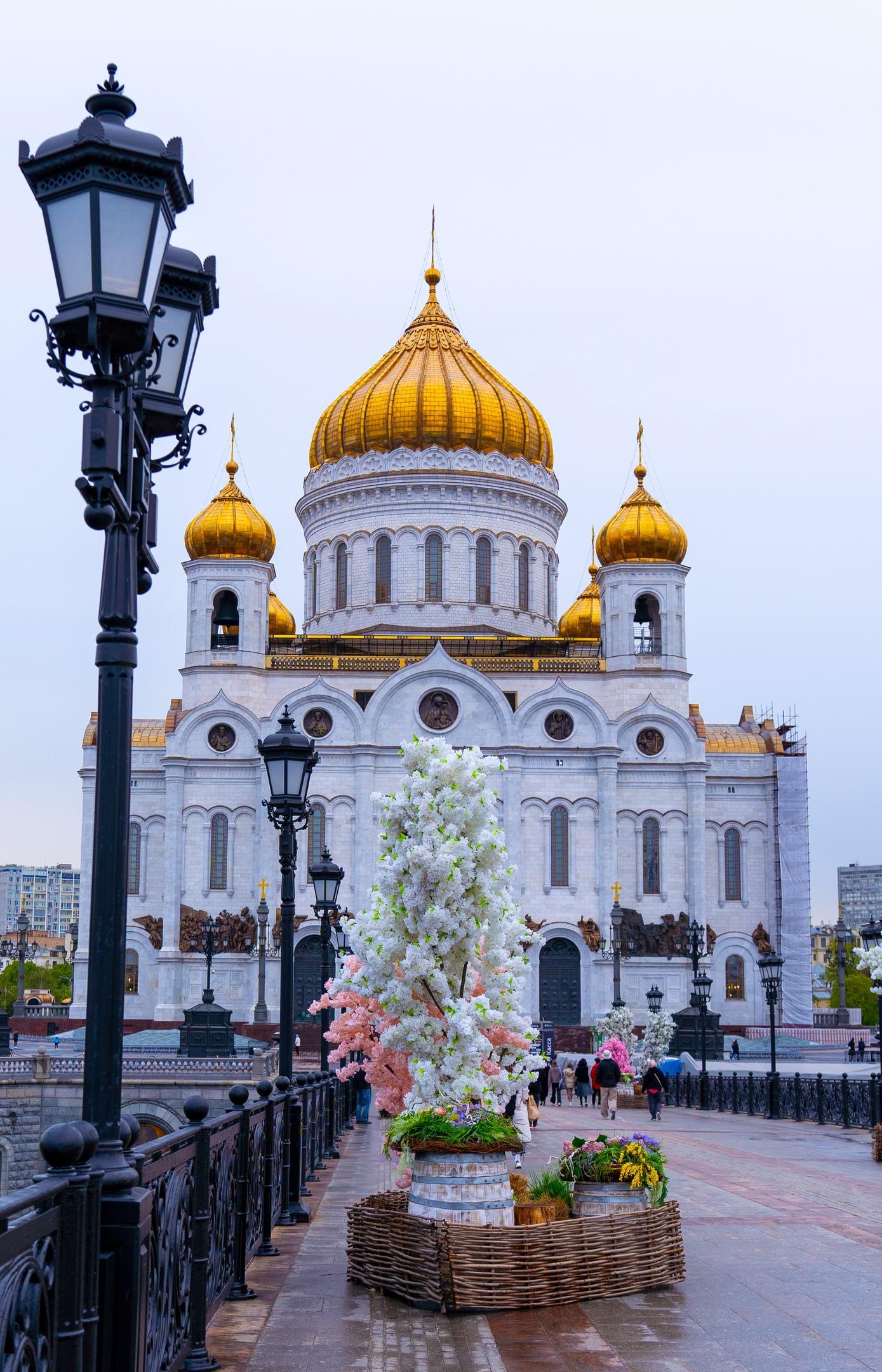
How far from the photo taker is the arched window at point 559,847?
53688 mm

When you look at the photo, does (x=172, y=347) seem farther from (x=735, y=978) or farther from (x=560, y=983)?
(x=735, y=978)

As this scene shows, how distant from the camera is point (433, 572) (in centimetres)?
5875

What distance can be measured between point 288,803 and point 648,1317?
692cm

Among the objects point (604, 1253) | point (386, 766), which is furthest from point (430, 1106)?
point (386, 766)

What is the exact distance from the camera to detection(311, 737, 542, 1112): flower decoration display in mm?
9984

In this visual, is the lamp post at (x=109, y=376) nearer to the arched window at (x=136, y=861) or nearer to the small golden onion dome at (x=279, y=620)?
the arched window at (x=136, y=861)

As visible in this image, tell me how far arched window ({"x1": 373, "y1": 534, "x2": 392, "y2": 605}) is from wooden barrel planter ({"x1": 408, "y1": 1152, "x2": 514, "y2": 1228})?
50.0 metres

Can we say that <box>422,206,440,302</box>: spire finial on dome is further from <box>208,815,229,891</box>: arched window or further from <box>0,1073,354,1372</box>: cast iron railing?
<box>0,1073,354,1372</box>: cast iron railing

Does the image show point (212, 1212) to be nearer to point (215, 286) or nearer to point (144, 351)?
point (144, 351)

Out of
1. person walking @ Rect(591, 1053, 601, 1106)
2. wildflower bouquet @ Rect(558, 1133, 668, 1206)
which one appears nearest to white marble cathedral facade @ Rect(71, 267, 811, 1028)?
person walking @ Rect(591, 1053, 601, 1106)

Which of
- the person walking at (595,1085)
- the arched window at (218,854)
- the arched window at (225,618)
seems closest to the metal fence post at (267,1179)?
the person walking at (595,1085)

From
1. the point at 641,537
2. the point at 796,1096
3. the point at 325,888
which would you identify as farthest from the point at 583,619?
the point at 325,888

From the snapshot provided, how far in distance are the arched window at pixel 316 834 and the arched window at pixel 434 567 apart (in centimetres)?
992

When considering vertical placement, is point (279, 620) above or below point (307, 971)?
above
